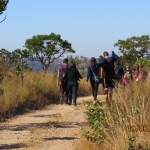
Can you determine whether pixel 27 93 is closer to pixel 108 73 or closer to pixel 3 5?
pixel 108 73

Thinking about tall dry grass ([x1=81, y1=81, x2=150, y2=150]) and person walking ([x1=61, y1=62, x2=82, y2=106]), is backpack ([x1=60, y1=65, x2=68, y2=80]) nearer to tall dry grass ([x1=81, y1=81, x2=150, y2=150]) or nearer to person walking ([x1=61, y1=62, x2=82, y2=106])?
person walking ([x1=61, y1=62, x2=82, y2=106])

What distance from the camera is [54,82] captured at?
18.2m

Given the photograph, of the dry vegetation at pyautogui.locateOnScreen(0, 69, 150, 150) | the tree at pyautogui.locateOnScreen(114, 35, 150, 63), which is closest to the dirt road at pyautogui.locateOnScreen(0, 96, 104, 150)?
the dry vegetation at pyautogui.locateOnScreen(0, 69, 150, 150)

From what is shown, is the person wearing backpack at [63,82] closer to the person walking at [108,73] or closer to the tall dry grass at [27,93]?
the tall dry grass at [27,93]

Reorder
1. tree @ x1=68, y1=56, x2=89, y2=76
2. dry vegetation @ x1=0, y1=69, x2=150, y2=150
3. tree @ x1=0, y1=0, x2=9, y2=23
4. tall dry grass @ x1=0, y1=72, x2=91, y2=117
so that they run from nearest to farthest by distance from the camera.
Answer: dry vegetation @ x1=0, y1=69, x2=150, y2=150, tree @ x1=0, y1=0, x2=9, y2=23, tall dry grass @ x1=0, y1=72, x2=91, y2=117, tree @ x1=68, y1=56, x2=89, y2=76

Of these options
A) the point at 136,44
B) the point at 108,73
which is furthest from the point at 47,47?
the point at 108,73

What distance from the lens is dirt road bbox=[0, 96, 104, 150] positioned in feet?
26.9

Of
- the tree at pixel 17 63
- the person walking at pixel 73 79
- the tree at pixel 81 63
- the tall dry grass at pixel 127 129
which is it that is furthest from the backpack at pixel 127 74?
the tree at pixel 81 63

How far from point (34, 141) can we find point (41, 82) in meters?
8.93

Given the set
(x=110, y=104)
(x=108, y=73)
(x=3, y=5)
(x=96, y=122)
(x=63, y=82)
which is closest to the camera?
(x=96, y=122)

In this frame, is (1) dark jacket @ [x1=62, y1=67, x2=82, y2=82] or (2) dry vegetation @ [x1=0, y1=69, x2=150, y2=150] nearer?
(2) dry vegetation @ [x1=0, y1=69, x2=150, y2=150]

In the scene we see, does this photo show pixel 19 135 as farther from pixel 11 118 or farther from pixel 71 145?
pixel 11 118

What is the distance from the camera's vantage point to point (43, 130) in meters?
9.86

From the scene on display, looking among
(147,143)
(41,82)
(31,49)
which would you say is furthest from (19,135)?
(31,49)
